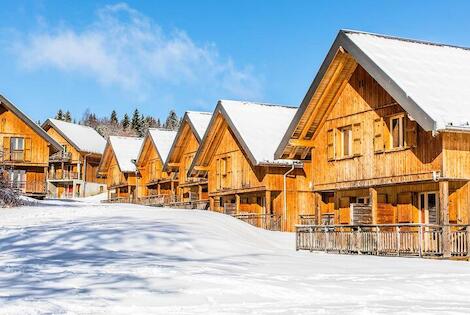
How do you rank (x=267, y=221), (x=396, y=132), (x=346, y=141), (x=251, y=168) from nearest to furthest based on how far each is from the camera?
1. (x=396, y=132)
2. (x=346, y=141)
3. (x=267, y=221)
4. (x=251, y=168)

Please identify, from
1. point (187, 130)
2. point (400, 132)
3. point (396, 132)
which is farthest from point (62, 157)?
point (400, 132)

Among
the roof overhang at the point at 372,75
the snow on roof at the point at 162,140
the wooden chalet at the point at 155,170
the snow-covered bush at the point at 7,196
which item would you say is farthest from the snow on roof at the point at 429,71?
the snow on roof at the point at 162,140

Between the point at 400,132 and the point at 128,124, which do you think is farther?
the point at 128,124

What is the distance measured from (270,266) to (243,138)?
23.2m

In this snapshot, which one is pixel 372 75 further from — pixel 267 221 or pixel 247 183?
pixel 247 183

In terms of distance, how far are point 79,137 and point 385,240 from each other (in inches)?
2705

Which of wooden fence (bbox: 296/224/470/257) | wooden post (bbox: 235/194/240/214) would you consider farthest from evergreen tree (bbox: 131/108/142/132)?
wooden fence (bbox: 296/224/470/257)

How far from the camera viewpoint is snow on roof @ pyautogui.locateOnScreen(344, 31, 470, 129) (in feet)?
71.9

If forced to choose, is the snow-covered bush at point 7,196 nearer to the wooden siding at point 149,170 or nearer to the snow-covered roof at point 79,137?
the wooden siding at point 149,170

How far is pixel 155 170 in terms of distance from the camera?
60.4 meters

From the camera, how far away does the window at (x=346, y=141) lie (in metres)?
28.2

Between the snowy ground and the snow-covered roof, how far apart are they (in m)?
64.9

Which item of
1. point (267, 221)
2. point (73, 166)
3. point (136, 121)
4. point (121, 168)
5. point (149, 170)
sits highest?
point (136, 121)

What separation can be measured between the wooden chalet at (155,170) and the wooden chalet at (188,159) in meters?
2.00
